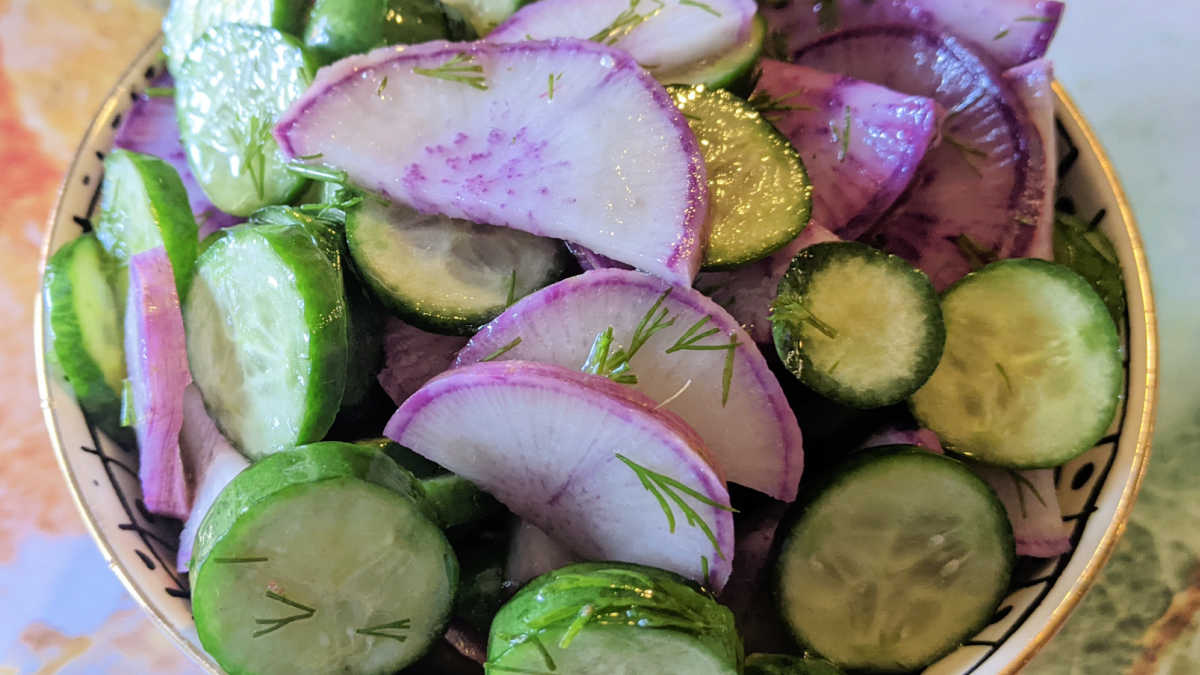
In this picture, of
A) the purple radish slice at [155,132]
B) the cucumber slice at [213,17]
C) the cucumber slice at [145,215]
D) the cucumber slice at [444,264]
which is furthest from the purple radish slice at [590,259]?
the purple radish slice at [155,132]

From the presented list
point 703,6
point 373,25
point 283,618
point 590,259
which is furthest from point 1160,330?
point 283,618

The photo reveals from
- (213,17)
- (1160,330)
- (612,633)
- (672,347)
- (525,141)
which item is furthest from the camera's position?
(1160,330)

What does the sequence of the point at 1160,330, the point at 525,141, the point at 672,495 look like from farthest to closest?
the point at 1160,330 < the point at 525,141 < the point at 672,495

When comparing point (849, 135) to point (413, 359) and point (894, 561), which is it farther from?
point (413, 359)

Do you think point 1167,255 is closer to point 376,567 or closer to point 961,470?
point 961,470

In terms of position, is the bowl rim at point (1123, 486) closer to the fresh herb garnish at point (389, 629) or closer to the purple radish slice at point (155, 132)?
the purple radish slice at point (155, 132)

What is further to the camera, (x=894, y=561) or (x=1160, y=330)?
(x=1160, y=330)

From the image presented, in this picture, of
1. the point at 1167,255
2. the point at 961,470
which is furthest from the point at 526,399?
the point at 1167,255
